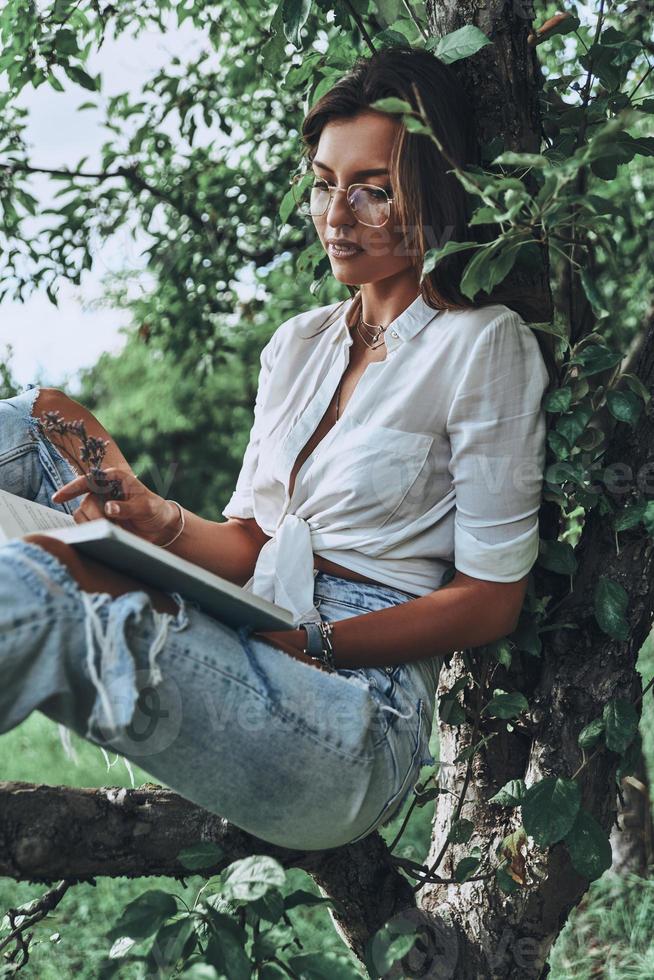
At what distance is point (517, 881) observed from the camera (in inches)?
75.0

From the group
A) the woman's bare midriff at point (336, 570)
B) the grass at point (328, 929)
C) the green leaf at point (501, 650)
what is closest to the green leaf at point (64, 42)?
the woman's bare midriff at point (336, 570)

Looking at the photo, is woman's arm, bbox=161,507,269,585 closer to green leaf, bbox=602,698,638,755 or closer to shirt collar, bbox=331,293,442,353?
shirt collar, bbox=331,293,442,353

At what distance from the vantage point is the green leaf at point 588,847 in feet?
5.82

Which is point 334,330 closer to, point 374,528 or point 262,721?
point 374,528

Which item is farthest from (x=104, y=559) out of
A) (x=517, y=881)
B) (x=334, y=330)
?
(x=517, y=881)

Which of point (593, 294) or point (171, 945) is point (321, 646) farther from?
point (593, 294)

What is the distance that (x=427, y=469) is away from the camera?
5.87ft

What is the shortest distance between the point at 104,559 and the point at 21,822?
0.49 m

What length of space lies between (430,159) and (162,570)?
83 centimetres

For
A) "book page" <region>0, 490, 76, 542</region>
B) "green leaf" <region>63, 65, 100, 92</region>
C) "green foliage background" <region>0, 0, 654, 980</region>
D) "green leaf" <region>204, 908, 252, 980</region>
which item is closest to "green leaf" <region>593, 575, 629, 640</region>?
"green foliage background" <region>0, 0, 654, 980</region>

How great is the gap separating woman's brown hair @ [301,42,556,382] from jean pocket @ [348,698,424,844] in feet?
2.05

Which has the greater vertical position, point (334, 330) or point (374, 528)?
point (334, 330)

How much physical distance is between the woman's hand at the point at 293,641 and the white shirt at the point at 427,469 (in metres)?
0.09

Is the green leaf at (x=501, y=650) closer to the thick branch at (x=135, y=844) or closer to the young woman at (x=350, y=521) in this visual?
the young woman at (x=350, y=521)
